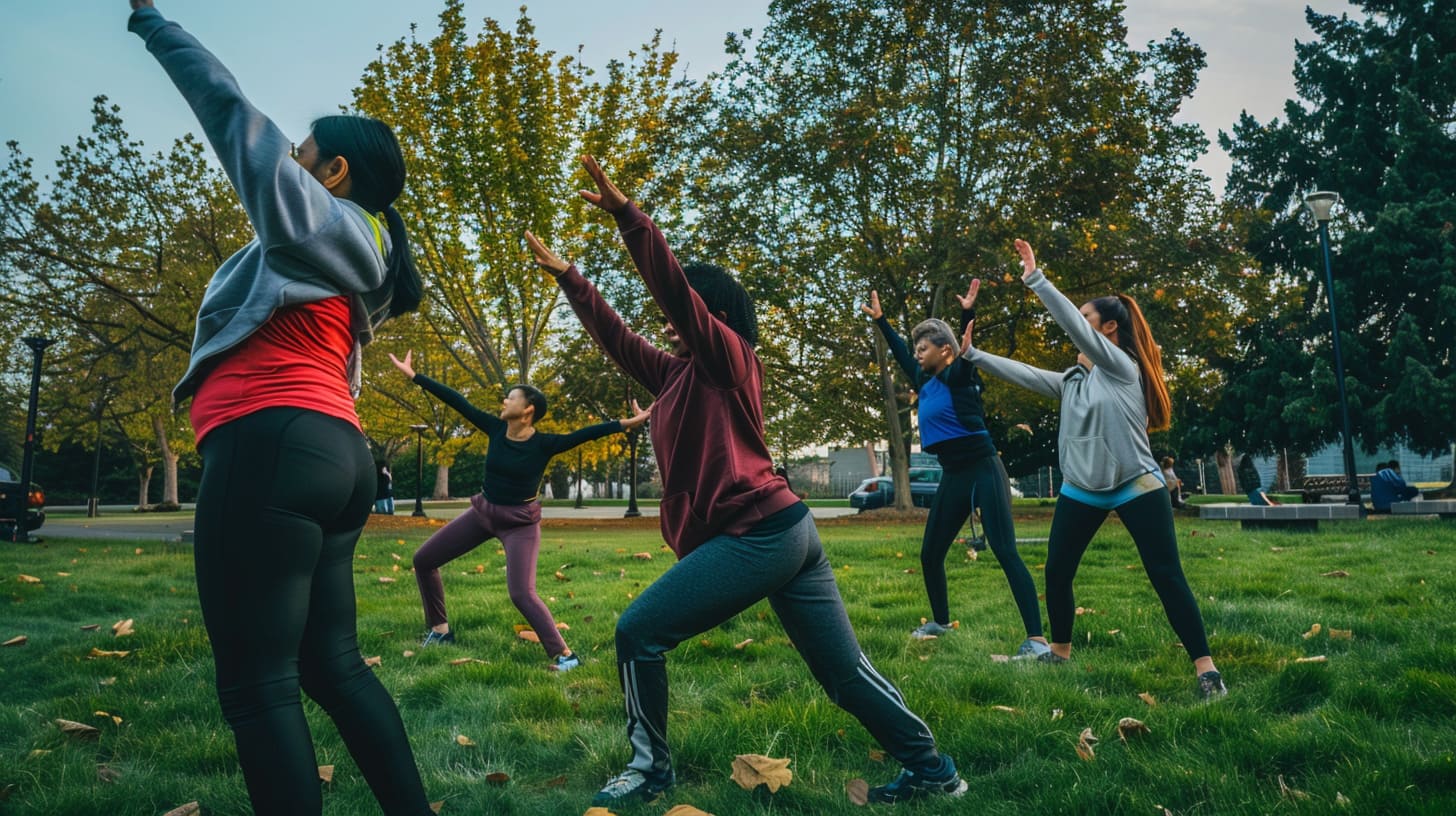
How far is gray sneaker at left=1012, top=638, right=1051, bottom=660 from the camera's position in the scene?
4.81 metres

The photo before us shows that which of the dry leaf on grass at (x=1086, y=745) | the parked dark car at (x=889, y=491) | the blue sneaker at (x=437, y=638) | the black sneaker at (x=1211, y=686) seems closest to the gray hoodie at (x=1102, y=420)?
the black sneaker at (x=1211, y=686)

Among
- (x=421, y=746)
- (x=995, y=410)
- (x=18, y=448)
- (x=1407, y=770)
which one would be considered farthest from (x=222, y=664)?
(x=18, y=448)

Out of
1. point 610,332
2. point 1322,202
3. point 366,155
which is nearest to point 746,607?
point 610,332

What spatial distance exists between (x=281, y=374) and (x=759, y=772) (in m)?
1.99

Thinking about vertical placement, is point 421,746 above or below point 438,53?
below

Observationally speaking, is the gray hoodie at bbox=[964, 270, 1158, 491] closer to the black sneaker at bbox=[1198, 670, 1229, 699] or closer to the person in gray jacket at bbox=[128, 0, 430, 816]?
the black sneaker at bbox=[1198, 670, 1229, 699]

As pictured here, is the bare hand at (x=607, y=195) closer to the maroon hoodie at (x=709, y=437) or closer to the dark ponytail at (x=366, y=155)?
the maroon hoodie at (x=709, y=437)

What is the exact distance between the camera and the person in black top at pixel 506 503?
5.50 meters

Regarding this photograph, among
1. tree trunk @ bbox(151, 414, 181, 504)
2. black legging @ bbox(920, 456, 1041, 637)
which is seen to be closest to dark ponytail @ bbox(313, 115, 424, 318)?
black legging @ bbox(920, 456, 1041, 637)

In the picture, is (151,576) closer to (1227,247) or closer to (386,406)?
(1227,247)

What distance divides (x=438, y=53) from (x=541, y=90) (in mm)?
2526

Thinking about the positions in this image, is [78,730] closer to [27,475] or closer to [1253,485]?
[27,475]

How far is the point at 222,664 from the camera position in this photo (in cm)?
194

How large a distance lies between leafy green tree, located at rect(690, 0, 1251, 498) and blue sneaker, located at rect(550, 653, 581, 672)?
1489 cm
